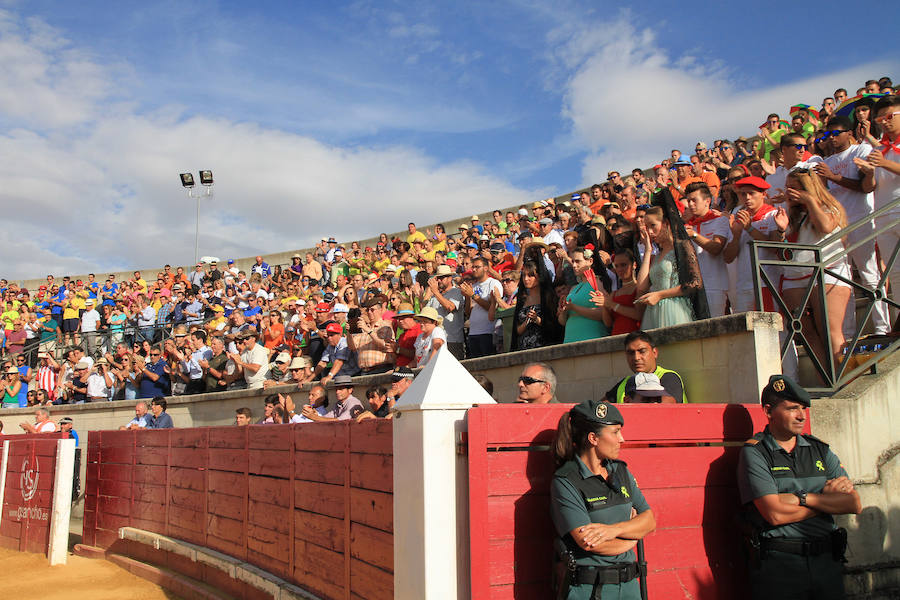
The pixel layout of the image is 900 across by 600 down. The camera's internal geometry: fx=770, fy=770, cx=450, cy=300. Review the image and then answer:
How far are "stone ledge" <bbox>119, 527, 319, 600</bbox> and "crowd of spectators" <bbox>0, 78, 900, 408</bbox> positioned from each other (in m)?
1.79

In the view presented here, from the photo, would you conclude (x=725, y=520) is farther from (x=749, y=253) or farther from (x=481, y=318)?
(x=481, y=318)

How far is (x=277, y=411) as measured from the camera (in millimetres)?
10352

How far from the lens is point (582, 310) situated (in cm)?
702

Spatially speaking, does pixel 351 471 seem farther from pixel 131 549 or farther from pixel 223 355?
pixel 223 355

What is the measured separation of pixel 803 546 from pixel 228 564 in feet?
16.8

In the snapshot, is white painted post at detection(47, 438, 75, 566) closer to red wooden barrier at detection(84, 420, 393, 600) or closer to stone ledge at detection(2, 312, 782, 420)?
red wooden barrier at detection(84, 420, 393, 600)

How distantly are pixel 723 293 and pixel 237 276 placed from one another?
17.5 m

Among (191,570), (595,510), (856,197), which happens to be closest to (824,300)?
(856,197)

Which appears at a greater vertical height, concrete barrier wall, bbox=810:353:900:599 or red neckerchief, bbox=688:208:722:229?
red neckerchief, bbox=688:208:722:229

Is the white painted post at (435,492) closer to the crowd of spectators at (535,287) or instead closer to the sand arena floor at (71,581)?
the crowd of spectators at (535,287)

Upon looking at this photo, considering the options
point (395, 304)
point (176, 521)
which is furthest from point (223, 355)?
point (176, 521)

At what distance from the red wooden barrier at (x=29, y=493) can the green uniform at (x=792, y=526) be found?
9.62 m

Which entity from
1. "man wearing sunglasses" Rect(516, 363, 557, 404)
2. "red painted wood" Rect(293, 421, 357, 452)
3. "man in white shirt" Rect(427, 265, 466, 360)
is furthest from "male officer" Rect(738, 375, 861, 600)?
"man in white shirt" Rect(427, 265, 466, 360)

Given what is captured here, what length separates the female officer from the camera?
11.8 feet
